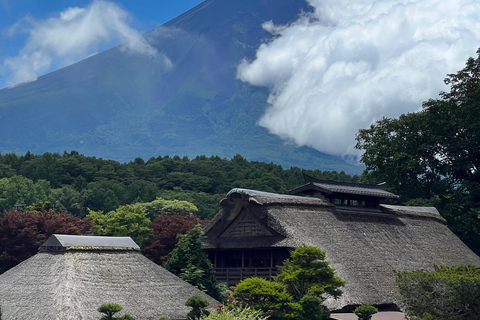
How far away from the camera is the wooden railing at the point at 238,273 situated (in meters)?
37.5

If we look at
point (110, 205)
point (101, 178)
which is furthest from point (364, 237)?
point (101, 178)

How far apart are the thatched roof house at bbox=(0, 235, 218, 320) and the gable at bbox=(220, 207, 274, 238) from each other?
18.4ft

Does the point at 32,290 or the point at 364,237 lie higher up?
the point at 364,237

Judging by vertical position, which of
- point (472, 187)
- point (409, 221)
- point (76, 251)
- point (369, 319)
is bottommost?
point (369, 319)

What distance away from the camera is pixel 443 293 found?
27.4m

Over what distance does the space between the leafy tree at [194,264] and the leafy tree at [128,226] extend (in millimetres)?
9020

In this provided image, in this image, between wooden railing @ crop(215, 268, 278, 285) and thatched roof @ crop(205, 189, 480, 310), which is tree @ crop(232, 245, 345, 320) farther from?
wooden railing @ crop(215, 268, 278, 285)

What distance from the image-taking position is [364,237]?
129 feet

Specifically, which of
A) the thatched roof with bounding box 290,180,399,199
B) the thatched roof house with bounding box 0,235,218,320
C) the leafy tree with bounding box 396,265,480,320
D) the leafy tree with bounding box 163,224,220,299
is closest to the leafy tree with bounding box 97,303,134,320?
the thatched roof house with bounding box 0,235,218,320

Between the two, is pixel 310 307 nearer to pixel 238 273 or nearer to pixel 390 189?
pixel 238 273

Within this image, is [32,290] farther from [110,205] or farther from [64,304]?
[110,205]

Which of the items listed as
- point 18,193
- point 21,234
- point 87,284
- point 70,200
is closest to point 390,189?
point 21,234

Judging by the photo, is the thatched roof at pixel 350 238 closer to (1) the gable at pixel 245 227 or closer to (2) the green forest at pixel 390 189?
(1) the gable at pixel 245 227

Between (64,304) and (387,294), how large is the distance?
53.1ft
